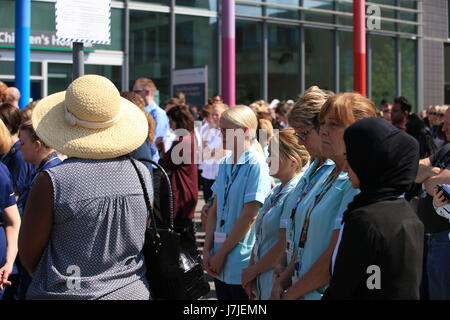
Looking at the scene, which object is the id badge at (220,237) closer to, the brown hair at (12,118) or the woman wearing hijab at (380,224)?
the brown hair at (12,118)

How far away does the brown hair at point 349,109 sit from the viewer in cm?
283

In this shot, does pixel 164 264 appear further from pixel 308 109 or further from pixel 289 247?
pixel 308 109

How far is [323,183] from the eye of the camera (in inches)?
122

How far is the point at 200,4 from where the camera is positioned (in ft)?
55.9

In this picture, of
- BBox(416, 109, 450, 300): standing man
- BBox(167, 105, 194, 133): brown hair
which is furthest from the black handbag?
BBox(167, 105, 194, 133): brown hair

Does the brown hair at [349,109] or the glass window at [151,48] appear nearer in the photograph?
the brown hair at [349,109]

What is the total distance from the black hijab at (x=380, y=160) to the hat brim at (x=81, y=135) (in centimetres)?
105

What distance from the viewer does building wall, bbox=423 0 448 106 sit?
2289 cm

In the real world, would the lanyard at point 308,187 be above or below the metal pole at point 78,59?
below

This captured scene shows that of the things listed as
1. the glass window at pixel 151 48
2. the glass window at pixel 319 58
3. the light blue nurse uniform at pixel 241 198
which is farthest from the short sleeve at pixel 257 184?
the glass window at pixel 319 58

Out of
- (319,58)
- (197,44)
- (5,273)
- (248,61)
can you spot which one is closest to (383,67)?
(319,58)

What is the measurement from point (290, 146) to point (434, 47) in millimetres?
21129

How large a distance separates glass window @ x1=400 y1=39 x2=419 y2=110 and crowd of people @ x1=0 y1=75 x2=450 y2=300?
18.7m

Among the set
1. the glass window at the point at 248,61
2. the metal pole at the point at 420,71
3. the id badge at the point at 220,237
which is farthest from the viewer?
the metal pole at the point at 420,71
